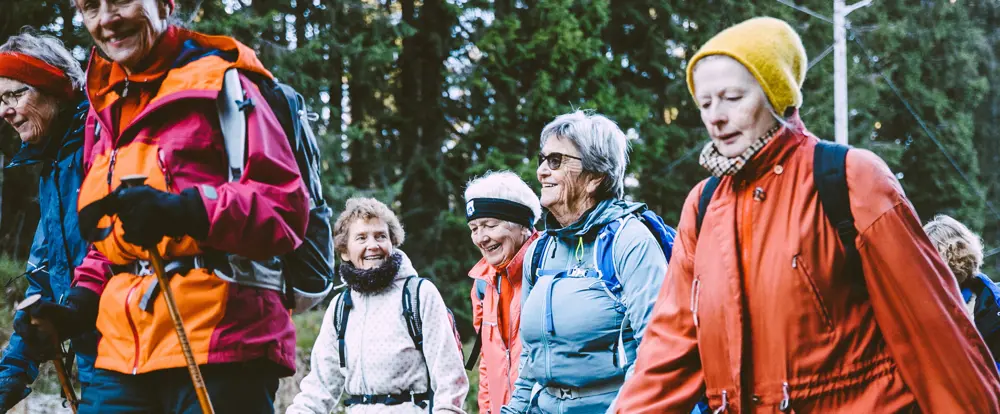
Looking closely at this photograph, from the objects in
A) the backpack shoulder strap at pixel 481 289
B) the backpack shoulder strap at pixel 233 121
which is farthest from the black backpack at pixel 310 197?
the backpack shoulder strap at pixel 481 289

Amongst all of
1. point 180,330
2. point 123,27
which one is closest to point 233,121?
point 123,27

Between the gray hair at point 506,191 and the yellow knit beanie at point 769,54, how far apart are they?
10.6ft

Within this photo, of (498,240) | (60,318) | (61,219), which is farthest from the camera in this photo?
(498,240)

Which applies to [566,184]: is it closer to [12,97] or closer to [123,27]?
[123,27]

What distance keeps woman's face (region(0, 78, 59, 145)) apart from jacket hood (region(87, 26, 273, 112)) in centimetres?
97

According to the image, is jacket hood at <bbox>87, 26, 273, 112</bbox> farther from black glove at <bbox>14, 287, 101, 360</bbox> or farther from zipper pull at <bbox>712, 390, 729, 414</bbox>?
zipper pull at <bbox>712, 390, 729, 414</bbox>

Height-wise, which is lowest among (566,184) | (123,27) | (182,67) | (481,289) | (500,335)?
(500,335)

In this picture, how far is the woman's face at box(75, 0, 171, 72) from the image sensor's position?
120 inches

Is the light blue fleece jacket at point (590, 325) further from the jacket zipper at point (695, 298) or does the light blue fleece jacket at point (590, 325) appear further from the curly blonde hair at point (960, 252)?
the curly blonde hair at point (960, 252)

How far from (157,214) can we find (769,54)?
1650mm

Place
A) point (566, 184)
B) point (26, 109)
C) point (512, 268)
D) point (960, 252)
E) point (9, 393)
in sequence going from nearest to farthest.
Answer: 1. point (26, 109)
2. point (9, 393)
3. point (566, 184)
4. point (512, 268)
5. point (960, 252)

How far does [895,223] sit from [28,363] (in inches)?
134

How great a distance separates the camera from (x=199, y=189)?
107 inches

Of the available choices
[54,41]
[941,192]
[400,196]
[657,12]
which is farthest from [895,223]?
[941,192]
